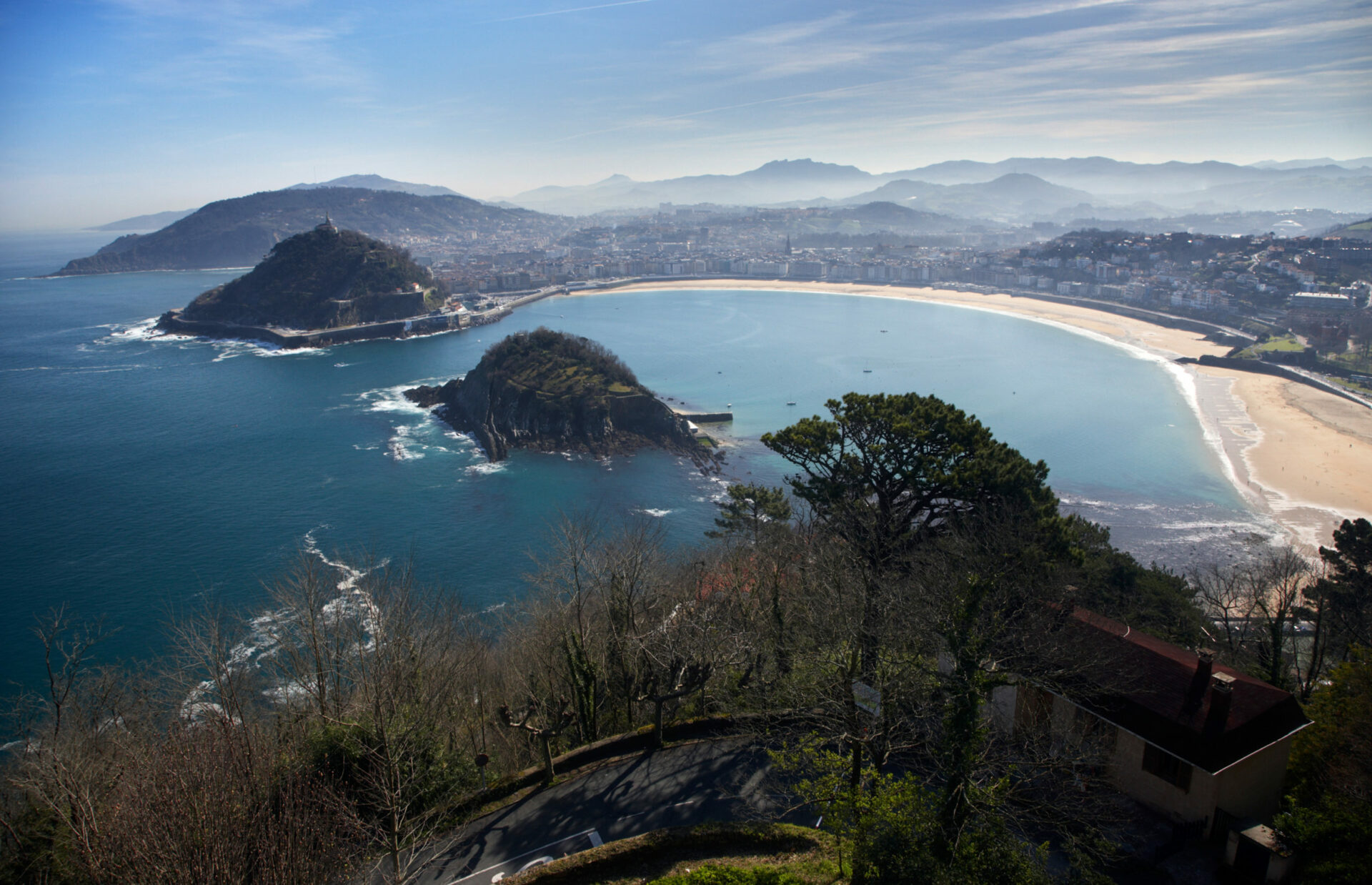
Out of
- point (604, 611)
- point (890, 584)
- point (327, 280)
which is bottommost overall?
point (604, 611)

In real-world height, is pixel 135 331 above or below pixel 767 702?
above

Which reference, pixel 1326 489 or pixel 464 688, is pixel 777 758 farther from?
pixel 1326 489

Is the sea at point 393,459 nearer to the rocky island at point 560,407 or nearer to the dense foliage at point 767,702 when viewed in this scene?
the rocky island at point 560,407

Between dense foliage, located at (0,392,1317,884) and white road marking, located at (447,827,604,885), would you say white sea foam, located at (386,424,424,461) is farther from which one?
white road marking, located at (447,827,604,885)

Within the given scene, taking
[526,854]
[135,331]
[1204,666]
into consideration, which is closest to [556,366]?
[526,854]

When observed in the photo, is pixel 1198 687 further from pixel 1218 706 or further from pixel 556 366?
pixel 556 366

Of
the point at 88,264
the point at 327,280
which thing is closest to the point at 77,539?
the point at 327,280
